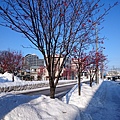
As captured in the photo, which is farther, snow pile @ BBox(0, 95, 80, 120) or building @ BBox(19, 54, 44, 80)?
building @ BBox(19, 54, 44, 80)

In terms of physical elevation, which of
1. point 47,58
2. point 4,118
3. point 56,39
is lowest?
point 4,118

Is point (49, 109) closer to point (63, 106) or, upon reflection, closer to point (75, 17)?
point (63, 106)

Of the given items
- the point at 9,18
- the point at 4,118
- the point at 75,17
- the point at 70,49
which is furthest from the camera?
the point at 70,49

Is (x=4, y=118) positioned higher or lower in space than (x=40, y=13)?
lower

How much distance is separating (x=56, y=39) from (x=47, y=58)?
68 centimetres

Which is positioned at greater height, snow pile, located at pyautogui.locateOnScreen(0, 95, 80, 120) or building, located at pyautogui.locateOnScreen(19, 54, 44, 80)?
building, located at pyautogui.locateOnScreen(19, 54, 44, 80)

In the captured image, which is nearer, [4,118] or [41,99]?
[4,118]

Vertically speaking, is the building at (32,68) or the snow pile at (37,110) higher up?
the building at (32,68)

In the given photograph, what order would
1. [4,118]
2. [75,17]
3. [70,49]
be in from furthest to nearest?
[70,49] < [75,17] < [4,118]

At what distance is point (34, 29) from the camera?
5.86 m

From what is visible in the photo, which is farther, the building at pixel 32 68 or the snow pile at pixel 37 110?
the building at pixel 32 68

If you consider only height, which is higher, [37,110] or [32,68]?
[32,68]

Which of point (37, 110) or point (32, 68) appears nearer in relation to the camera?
point (37, 110)

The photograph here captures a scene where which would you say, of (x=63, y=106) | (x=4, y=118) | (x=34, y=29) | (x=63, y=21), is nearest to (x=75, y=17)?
(x=63, y=21)
